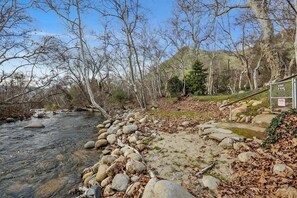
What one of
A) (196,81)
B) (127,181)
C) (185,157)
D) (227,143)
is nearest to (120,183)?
(127,181)

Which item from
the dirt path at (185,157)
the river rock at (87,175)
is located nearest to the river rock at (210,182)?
the dirt path at (185,157)

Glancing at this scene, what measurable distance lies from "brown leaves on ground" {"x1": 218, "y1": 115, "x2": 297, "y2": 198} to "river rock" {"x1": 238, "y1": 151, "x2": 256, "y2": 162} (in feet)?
0.24

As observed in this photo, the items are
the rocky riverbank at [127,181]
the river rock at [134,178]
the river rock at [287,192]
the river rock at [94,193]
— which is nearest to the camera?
the river rock at [287,192]

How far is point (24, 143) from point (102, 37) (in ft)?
26.4

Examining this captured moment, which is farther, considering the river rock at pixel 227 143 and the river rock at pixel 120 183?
the river rock at pixel 227 143

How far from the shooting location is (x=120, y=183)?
3.75 m

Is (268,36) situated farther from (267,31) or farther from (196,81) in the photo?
(196,81)

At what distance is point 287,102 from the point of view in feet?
18.1

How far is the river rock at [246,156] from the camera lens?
389cm

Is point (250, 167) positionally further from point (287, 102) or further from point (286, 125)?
point (287, 102)

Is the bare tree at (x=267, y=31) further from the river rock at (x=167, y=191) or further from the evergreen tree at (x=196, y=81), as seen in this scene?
the evergreen tree at (x=196, y=81)

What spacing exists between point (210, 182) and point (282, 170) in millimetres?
1144

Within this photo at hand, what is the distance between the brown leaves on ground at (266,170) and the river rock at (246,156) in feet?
0.24

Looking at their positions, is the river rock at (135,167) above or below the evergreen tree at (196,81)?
below
